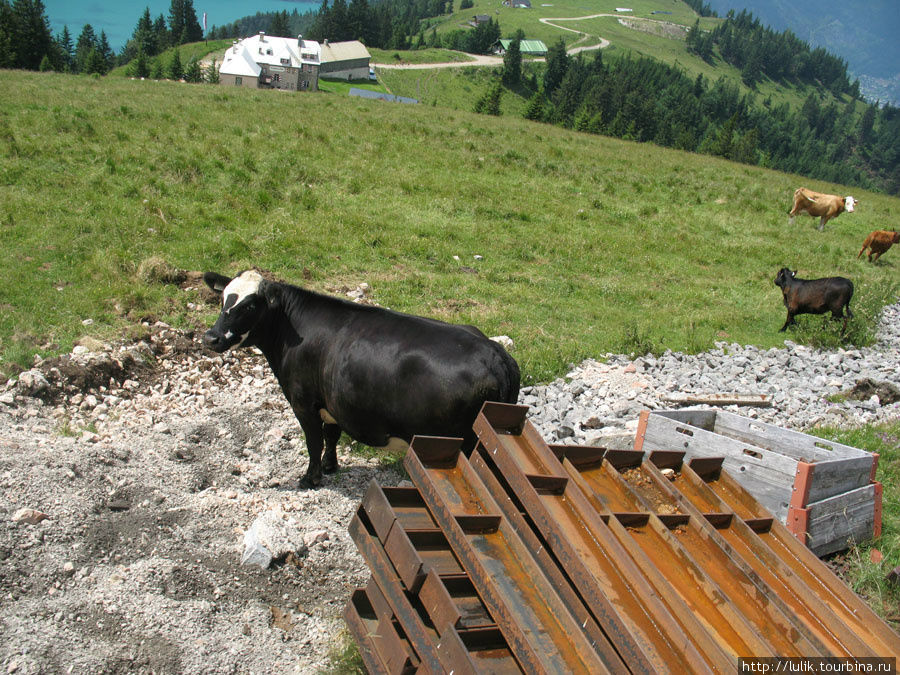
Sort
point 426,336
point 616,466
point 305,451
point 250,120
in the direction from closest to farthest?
point 616,466 < point 426,336 < point 305,451 < point 250,120

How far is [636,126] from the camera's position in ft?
368

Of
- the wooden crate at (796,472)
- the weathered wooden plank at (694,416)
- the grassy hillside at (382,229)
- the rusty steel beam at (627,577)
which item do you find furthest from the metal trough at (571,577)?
the grassy hillside at (382,229)

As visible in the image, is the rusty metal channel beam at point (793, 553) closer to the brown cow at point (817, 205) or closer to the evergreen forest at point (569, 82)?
the brown cow at point (817, 205)

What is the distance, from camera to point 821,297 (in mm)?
13781

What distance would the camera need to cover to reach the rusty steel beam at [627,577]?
3170mm

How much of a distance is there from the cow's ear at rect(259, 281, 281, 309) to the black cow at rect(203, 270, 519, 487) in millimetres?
11

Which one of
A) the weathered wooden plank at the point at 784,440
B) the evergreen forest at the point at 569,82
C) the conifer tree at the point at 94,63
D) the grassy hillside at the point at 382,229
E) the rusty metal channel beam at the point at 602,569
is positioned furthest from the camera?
the conifer tree at the point at 94,63

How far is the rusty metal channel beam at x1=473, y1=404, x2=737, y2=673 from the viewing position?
312cm

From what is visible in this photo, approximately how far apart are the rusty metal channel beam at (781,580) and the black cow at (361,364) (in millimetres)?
1623

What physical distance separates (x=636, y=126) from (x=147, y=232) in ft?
367

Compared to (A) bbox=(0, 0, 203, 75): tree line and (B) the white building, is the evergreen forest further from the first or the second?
(B) the white building

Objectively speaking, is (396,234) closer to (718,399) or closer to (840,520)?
(718,399)

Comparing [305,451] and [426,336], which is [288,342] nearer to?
[305,451]

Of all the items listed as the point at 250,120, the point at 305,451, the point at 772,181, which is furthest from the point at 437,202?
the point at 772,181
